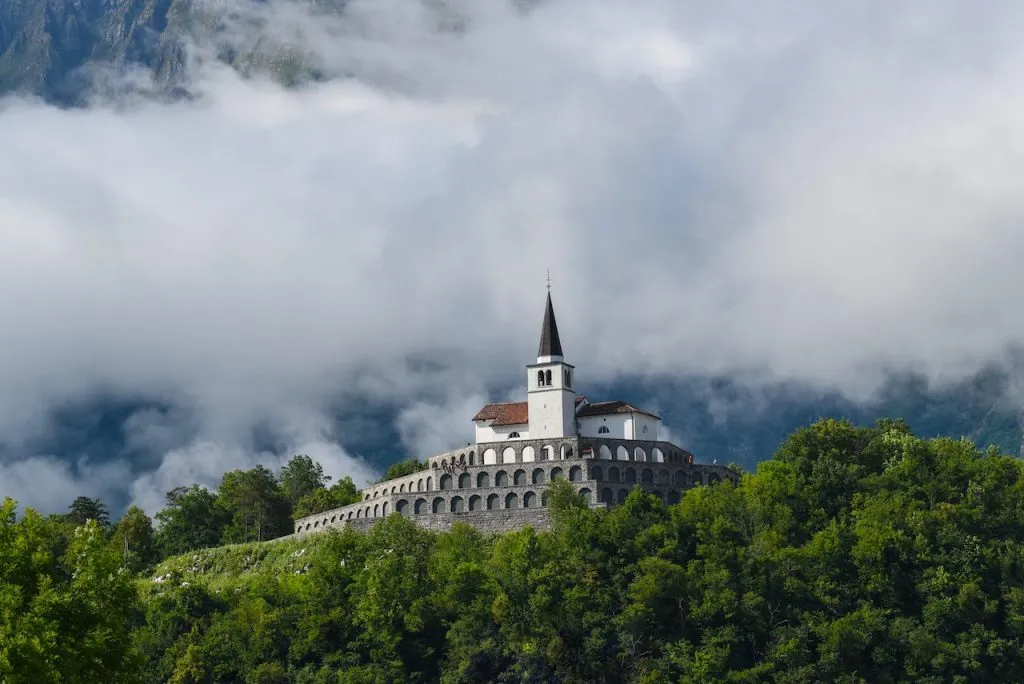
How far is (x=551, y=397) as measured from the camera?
4643 inches

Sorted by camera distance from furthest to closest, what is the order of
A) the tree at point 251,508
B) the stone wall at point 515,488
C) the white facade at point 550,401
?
the tree at point 251,508 → the white facade at point 550,401 → the stone wall at point 515,488

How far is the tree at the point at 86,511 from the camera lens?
13838 centimetres

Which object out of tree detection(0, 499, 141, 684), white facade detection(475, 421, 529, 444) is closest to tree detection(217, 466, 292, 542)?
white facade detection(475, 421, 529, 444)

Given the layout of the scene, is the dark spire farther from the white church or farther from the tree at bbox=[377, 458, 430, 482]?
the tree at bbox=[377, 458, 430, 482]

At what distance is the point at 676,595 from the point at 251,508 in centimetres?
4953

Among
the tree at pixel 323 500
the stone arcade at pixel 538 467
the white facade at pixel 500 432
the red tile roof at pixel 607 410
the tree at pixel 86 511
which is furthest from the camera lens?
the tree at pixel 86 511

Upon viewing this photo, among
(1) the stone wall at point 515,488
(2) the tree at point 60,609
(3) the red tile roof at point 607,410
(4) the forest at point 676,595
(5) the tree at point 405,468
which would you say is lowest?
(2) the tree at point 60,609

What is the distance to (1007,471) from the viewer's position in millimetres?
103188

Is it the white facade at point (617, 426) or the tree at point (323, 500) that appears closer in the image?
the white facade at point (617, 426)

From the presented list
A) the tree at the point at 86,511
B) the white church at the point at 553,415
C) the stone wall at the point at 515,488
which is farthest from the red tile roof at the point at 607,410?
the tree at the point at 86,511

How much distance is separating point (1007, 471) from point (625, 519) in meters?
26.5

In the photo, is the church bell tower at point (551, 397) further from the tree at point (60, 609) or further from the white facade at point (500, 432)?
the tree at point (60, 609)

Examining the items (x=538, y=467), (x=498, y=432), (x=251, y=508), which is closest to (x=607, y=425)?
(x=498, y=432)

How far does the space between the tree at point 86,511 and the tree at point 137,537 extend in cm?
546
